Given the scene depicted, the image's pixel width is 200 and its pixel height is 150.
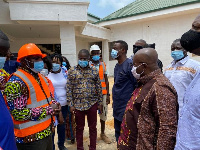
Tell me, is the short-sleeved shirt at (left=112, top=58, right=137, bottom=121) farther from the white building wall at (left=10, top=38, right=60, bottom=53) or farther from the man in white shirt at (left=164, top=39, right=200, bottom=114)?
the white building wall at (left=10, top=38, right=60, bottom=53)

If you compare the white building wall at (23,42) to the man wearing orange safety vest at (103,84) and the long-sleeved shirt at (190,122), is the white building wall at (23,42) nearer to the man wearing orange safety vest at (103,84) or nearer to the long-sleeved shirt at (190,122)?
the man wearing orange safety vest at (103,84)

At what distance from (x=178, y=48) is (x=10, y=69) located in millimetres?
2885

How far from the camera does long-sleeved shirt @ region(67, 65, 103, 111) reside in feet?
9.02

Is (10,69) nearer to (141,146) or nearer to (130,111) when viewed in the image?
(130,111)

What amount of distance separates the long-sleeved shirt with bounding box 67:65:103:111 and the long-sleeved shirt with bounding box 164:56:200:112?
1361 millimetres

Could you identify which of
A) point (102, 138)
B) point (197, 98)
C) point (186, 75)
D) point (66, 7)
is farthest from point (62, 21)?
point (197, 98)

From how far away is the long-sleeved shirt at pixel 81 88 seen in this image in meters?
2.75

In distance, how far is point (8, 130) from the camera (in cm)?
127

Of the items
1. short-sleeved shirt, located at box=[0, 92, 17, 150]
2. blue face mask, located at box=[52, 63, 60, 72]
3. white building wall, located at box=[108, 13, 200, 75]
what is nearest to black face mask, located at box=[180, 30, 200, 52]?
short-sleeved shirt, located at box=[0, 92, 17, 150]

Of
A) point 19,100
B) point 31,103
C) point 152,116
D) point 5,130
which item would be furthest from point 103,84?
point 5,130

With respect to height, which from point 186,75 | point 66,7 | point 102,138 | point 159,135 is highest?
point 66,7

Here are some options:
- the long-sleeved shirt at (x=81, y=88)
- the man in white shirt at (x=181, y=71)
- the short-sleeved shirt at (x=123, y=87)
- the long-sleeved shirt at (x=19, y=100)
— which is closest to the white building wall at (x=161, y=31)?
the man in white shirt at (x=181, y=71)

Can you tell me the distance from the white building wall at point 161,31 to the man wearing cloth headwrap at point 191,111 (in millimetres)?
9942

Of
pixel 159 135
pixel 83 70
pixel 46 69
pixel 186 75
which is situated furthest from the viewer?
pixel 46 69
